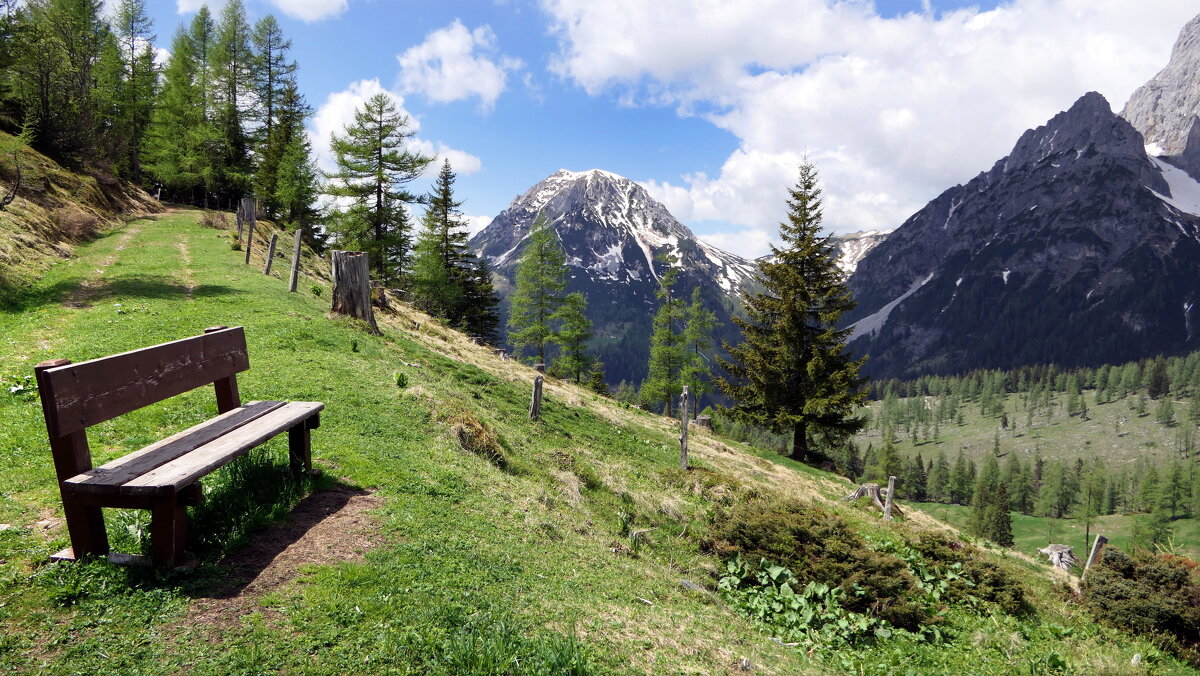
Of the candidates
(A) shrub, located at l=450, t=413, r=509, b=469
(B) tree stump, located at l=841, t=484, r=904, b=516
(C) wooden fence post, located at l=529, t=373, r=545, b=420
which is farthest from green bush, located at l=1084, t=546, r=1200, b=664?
(C) wooden fence post, located at l=529, t=373, r=545, b=420

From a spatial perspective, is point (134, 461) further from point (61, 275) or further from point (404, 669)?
point (61, 275)

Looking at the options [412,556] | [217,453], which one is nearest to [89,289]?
[217,453]

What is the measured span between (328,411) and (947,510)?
561ft

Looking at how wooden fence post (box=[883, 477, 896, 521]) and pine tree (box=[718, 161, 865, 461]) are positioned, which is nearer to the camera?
wooden fence post (box=[883, 477, 896, 521])

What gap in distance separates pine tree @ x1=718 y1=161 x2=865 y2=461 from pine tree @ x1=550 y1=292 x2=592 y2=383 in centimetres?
1585

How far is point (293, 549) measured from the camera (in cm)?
603

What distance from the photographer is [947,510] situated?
144m

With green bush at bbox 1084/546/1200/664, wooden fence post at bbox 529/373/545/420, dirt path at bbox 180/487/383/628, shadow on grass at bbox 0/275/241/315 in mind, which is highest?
shadow on grass at bbox 0/275/241/315

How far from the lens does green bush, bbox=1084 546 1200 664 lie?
11.3 m

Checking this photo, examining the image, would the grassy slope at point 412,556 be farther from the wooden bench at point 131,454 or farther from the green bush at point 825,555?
the green bush at point 825,555

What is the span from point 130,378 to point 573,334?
4415cm

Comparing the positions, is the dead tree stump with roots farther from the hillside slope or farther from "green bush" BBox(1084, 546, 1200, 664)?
"green bush" BBox(1084, 546, 1200, 664)

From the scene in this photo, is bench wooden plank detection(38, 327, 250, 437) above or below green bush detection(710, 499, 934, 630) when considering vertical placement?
above

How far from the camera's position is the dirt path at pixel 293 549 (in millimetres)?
4910
